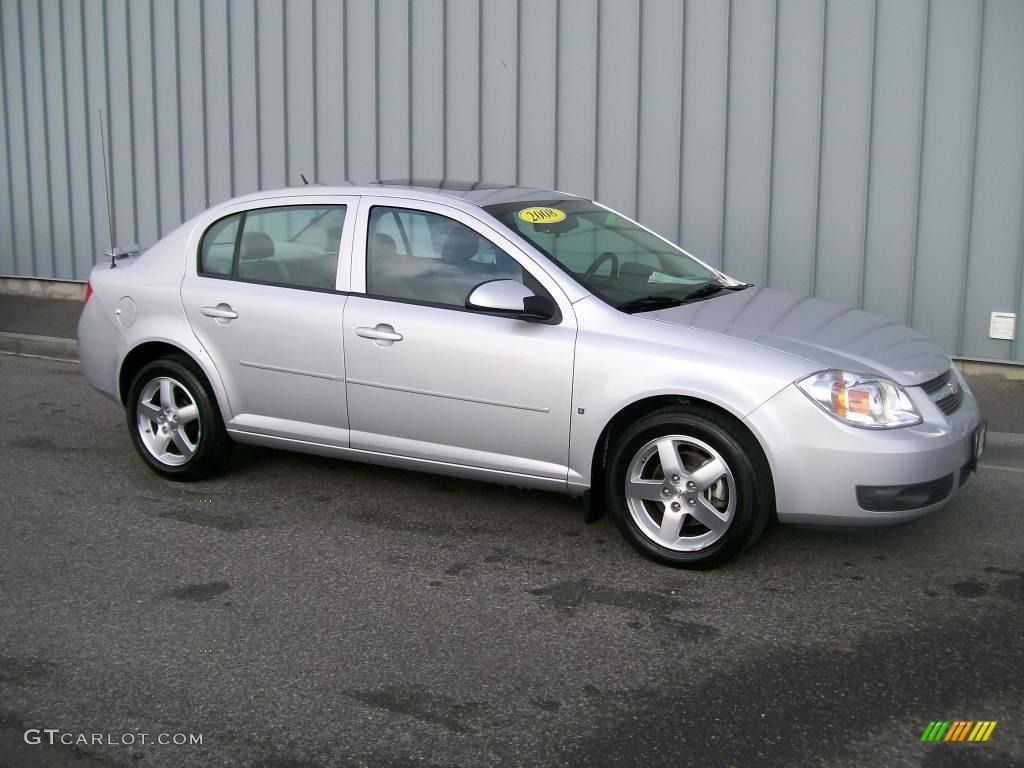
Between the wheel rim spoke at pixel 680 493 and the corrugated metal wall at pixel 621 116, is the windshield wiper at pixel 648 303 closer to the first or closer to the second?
the wheel rim spoke at pixel 680 493

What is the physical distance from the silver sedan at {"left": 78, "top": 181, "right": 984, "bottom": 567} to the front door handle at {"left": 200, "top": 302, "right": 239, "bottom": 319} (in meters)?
0.01

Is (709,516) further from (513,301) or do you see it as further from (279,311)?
(279,311)

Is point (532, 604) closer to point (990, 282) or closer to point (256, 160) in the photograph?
point (990, 282)

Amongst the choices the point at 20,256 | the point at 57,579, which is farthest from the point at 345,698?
the point at 20,256

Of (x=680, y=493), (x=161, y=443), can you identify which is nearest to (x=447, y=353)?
(x=680, y=493)

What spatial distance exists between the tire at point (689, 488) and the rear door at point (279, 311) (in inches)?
60.0

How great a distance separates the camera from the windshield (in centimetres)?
532

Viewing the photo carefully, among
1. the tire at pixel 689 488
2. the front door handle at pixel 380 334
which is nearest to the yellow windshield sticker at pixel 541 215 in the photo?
the front door handle at pixel 380 334

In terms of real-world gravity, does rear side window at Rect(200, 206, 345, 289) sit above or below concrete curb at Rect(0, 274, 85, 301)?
above

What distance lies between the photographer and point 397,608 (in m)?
4.54

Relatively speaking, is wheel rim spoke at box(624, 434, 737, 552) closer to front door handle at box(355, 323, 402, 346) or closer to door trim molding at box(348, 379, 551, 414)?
door trim molding at box(348, 379, 551, 414)

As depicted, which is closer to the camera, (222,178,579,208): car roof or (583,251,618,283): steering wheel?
(583,251,618,283): steering wheel

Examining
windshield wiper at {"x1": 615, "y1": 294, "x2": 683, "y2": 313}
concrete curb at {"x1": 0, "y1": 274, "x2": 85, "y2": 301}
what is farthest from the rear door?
concrete curb at {"x1": 0, "y1": 274, "x2": 85, "y2": 301}

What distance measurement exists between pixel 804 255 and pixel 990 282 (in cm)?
129
